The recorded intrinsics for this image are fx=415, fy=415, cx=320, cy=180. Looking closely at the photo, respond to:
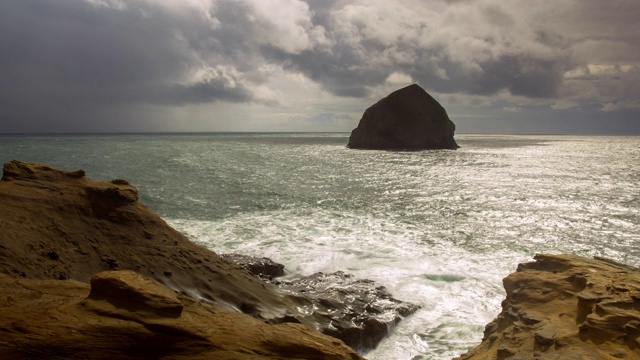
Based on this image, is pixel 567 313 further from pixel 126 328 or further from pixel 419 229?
pixel 419 229

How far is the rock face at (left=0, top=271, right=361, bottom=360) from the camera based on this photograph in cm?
412

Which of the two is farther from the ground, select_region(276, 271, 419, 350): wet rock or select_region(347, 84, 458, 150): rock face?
select_region(347, 84, 458, 150): rock face

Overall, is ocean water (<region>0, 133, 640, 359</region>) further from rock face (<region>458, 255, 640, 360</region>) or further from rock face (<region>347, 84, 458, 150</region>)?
rock face (<region>347, 84, 458, 150</region>)

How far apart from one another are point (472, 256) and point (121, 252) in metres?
11.6

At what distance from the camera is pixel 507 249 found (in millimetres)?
16031

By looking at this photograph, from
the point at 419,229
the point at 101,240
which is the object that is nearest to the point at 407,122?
the point at 419,229

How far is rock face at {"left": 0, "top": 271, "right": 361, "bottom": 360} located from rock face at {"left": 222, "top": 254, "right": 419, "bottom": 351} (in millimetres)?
3474

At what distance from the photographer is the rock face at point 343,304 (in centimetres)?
902

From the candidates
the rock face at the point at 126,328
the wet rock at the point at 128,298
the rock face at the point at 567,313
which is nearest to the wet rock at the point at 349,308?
the rock face at the point at 567,313

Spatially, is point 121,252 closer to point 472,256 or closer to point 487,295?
point 487,295

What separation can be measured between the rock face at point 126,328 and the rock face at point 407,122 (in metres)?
96.2

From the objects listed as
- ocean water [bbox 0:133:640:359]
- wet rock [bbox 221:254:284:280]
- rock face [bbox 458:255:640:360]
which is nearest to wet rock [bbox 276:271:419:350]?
ocean water [bbox 0:133:640:359]

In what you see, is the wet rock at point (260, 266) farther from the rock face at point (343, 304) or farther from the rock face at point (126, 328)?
the rock face at point (126, 328)

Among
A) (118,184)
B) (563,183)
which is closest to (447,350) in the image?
(118,184)
